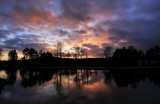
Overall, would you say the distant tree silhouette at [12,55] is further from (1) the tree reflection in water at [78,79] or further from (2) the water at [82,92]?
(2) the water at [82,92]

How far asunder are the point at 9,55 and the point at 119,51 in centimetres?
11526

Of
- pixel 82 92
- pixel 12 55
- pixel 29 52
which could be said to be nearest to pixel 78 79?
pixel 82 92

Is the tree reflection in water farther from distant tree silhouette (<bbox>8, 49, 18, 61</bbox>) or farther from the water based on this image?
distant tree silhouette (<bbox>8, 49, 18, 61</bbox>)

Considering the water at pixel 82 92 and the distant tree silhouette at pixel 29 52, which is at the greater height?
the distant tree silhouette at pixel 29 52

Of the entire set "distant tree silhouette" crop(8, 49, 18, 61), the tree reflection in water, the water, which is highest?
"distant tree silhouette" crop(8, 49, 18, 61)

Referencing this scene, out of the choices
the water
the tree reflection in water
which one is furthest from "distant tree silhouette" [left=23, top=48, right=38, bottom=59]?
the water

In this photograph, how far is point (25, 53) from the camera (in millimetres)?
97625

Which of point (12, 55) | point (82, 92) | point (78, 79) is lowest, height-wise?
point (78, 79)

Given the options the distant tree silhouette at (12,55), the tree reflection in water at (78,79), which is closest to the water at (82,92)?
the tree reflection in water at (78,79)

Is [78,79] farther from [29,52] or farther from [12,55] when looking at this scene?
[12,55]

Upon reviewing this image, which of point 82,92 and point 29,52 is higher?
point 29,52

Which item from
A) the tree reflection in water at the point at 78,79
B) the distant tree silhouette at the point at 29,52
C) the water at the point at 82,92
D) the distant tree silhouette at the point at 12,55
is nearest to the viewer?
the water at the point at 82,92

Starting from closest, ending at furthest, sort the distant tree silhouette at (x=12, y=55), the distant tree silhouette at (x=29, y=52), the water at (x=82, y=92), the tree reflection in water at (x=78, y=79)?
the water at (x=82, y=92)
the tree reflection in water at (x=78, y=79)
the distant tree silhouette at (x=29, y=52)
the distant tree silhouette at (x=12, y=55)

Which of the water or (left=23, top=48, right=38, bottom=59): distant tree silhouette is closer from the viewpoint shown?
the water
